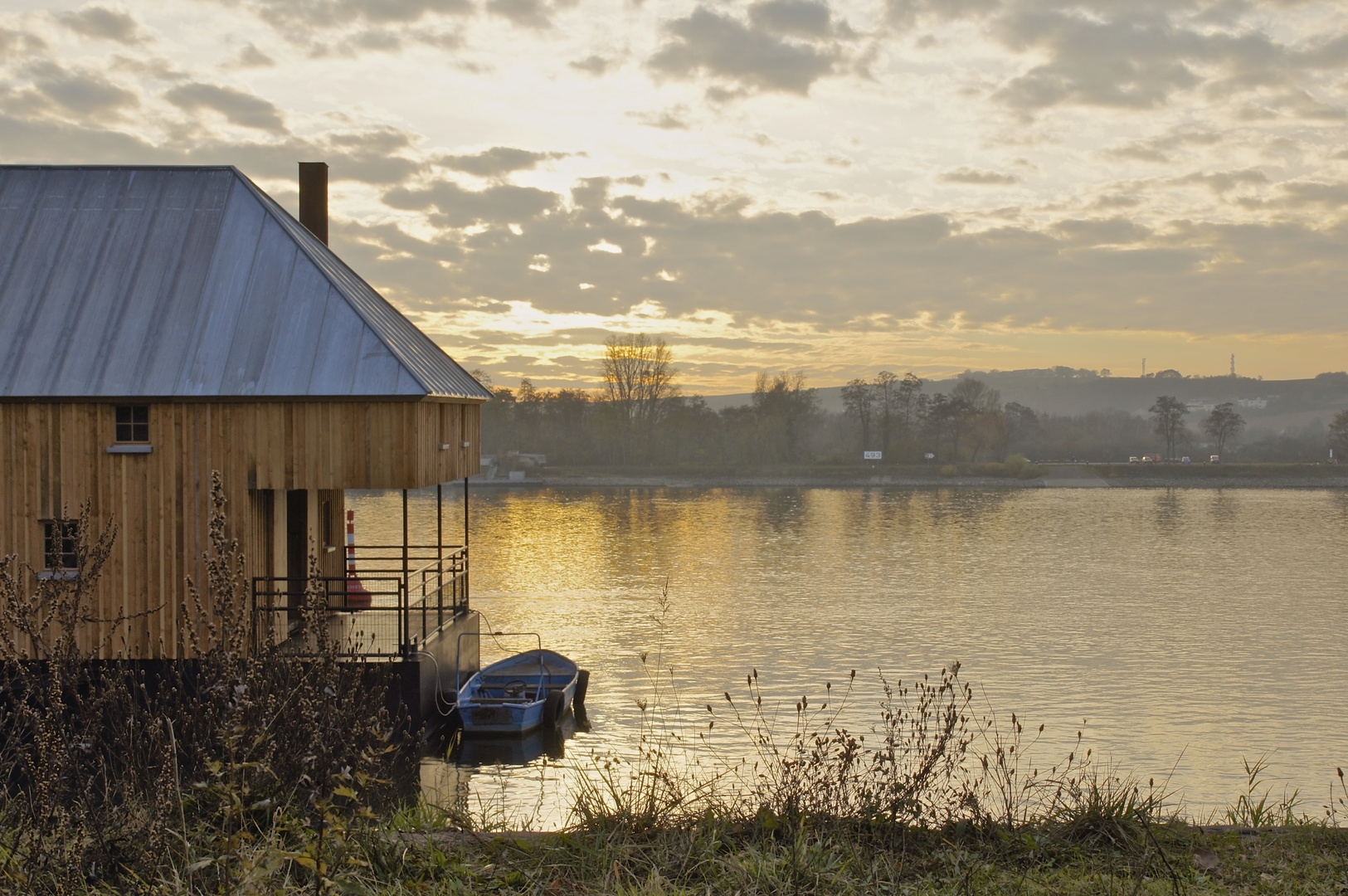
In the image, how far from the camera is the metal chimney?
20172 mm

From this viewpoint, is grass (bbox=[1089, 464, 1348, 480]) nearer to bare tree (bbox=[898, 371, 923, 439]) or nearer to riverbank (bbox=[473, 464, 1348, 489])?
riverbank (bbox=[473, 464, 1348, 489])

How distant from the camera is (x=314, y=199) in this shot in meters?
20.2

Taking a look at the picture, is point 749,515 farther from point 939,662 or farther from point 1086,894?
point 1086,894

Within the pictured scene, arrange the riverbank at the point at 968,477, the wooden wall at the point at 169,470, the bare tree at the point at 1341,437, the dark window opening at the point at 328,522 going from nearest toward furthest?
the wooden wall at the point at 169,470 < the dark window opening at the point at 328,522 < the riverbank at the point at 968,477 < the bare tree at the point at 1341,437

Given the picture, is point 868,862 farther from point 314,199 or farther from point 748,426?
point 748,426

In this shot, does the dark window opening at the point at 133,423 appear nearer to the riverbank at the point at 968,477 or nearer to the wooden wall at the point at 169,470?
the wooden wall at the point at 169,470

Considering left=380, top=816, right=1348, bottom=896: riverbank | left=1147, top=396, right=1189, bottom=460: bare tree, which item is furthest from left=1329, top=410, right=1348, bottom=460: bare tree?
left=380, top=816, right=1348, bottom=896: riverbank

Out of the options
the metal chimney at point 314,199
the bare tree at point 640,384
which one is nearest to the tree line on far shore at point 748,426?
the bare tree at point 640,384

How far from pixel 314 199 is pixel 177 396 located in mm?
8073

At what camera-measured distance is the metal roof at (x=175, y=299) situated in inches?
534

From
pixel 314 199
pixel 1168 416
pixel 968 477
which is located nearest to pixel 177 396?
pixel 314 199

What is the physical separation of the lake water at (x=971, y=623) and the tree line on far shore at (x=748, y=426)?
40.9m

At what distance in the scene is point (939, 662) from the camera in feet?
69.9

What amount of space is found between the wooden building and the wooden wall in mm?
21
